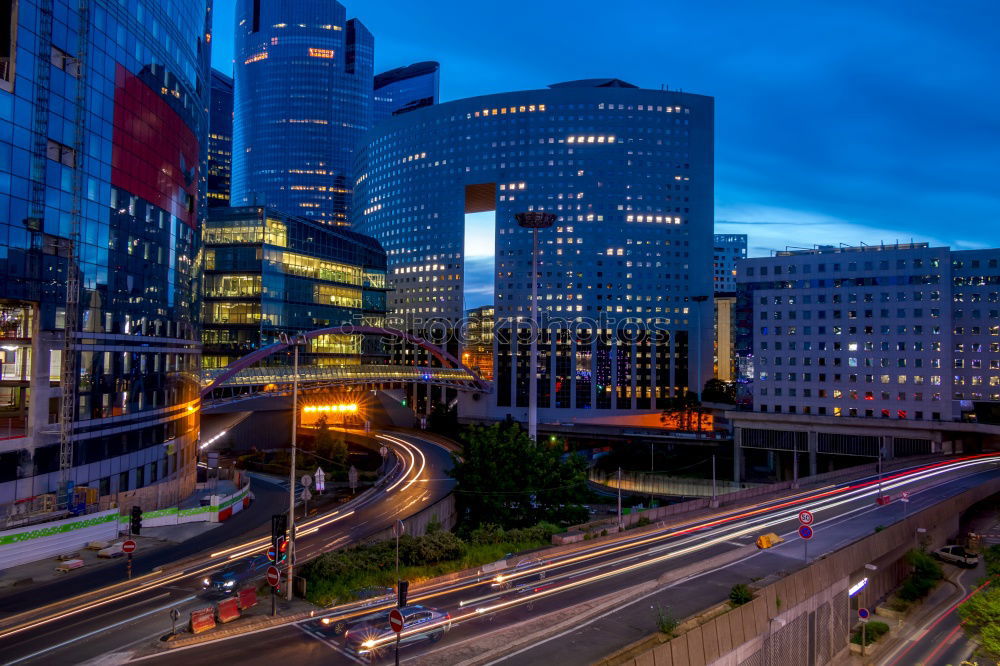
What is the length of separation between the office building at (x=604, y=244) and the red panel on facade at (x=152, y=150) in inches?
3234

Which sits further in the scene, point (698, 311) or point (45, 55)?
point (698, 311)

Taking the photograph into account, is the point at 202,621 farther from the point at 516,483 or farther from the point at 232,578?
the point at 516,483

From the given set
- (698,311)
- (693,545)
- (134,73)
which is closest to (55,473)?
(134,73)

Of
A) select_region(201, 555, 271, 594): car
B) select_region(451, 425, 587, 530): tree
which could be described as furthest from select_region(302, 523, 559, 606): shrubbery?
select_region(451, 425, 587, 530): tree

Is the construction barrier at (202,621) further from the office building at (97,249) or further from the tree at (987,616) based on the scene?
the tree at (987,616)

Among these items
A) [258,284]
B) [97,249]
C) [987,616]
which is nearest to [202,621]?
[987,616]

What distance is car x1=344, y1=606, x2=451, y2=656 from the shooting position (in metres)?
20.4

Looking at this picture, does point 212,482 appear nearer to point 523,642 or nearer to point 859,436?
point 523,642

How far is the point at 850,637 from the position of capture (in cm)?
3209

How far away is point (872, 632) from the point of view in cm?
3325

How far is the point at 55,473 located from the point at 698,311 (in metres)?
113

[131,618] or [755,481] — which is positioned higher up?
[131,618]

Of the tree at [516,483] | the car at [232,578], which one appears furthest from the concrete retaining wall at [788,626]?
the tree at [516,483]

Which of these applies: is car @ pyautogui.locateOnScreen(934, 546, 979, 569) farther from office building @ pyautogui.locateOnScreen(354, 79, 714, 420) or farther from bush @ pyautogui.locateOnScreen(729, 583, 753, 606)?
office building @ pyautogui.locateOnScreen(354, 79, 714, 420)
